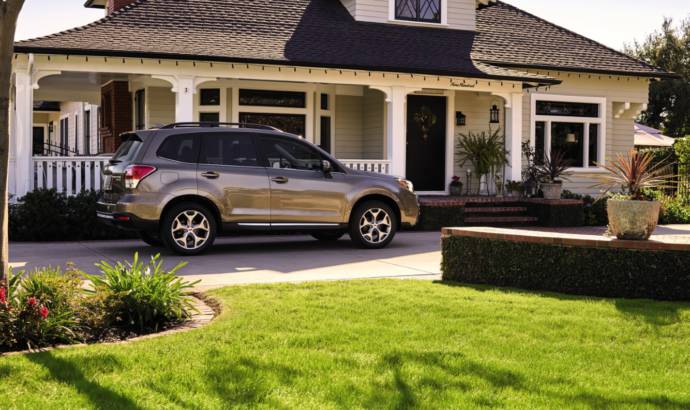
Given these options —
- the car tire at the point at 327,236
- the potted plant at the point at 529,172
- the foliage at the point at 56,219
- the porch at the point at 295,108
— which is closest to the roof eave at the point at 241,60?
the porch at the point at 295,108

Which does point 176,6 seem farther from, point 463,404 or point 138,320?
point 463,404

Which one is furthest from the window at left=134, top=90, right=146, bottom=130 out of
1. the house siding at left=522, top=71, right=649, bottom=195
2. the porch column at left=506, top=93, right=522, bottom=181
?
the house siding at left=522, top=71, right=649, bottom=195

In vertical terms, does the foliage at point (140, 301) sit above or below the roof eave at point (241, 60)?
below

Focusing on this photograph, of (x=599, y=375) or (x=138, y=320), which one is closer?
(x=599, y=375)

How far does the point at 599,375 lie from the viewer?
5.66 metres

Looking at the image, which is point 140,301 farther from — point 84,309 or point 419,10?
point 419,10

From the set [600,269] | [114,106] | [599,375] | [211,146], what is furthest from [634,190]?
[114,106]

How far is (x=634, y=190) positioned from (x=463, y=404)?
5.40 m

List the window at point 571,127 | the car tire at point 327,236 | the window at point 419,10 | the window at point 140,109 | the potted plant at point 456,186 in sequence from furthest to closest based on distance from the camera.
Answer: the window at point 571,127, the window at point 419,10, the potted plant at point 456,186, the window at point 140,109, the car tire at point 327,236

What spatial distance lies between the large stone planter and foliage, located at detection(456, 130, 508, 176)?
1097cm

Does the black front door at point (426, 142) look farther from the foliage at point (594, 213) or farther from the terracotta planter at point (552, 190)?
the foliage at point (594, 213)

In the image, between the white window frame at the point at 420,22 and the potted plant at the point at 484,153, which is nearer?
the potted plant at the point at 484,153

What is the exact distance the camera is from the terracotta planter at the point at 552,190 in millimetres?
19281

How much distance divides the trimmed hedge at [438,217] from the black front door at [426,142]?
3.04 m
